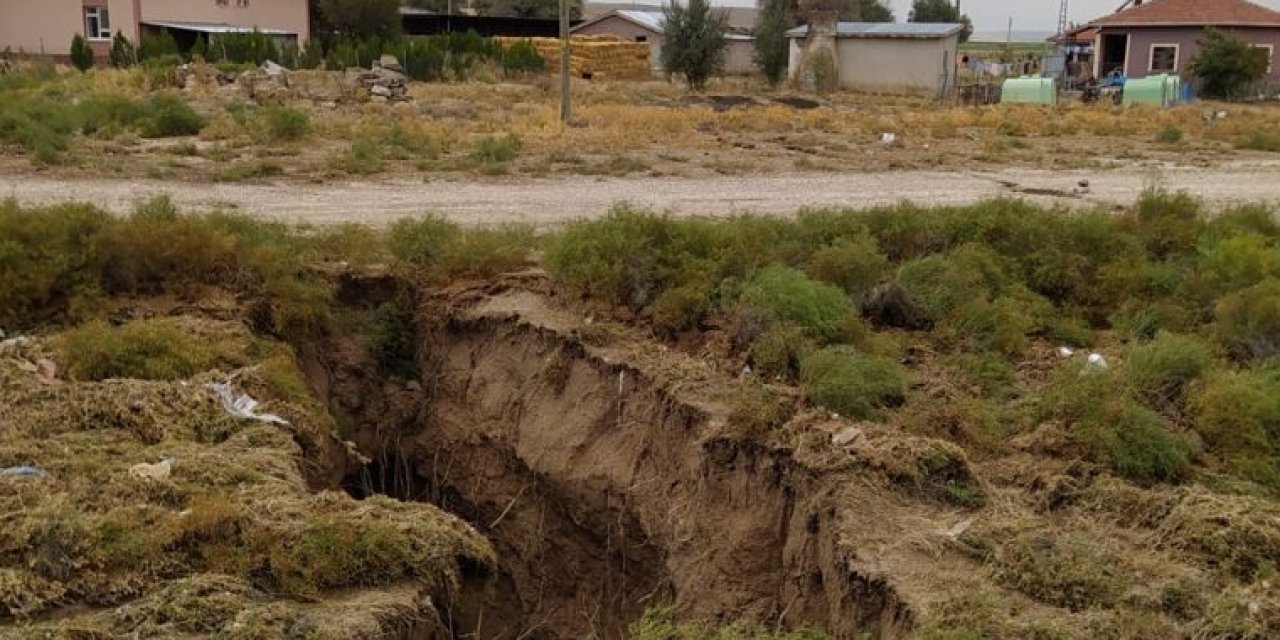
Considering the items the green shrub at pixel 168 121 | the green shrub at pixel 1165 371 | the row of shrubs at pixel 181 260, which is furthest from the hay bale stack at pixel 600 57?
the green shrub at pixel 1165 371

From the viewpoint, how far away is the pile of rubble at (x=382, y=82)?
106 feet

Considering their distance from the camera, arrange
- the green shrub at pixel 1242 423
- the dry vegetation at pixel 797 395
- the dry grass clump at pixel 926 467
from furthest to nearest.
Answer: the green shrub at pixel 1242 423 < the dry grass clump at pixel 926 467 < the dry vegetation at pixel 797 395

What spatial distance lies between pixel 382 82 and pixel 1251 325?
27414 millimetres

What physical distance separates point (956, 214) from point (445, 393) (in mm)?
5290

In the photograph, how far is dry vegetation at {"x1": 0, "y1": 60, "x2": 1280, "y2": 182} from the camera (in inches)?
739

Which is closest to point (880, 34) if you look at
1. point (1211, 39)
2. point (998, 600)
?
point (1211, 39)

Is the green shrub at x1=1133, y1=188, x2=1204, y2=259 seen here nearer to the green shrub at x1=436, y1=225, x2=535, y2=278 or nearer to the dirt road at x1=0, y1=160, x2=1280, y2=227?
the dirt road at x1=0, y1=160, x2=1280, y2=227

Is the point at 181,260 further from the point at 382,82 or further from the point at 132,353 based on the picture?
the point at 382,82

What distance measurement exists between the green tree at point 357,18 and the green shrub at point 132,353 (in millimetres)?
44225

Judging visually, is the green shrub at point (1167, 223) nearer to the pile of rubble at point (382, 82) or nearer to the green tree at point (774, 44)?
the pile of rubble at point (382, 82)

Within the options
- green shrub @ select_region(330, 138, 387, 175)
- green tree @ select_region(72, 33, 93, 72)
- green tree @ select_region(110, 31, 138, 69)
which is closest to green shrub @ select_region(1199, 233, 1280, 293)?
green shrub @ select_region(330, 138, 387, 175)

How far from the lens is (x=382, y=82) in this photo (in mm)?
33719

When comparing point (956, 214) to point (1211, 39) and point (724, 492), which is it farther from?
point (1211, 39)

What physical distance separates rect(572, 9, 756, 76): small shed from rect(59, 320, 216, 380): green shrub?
49.1 meters
